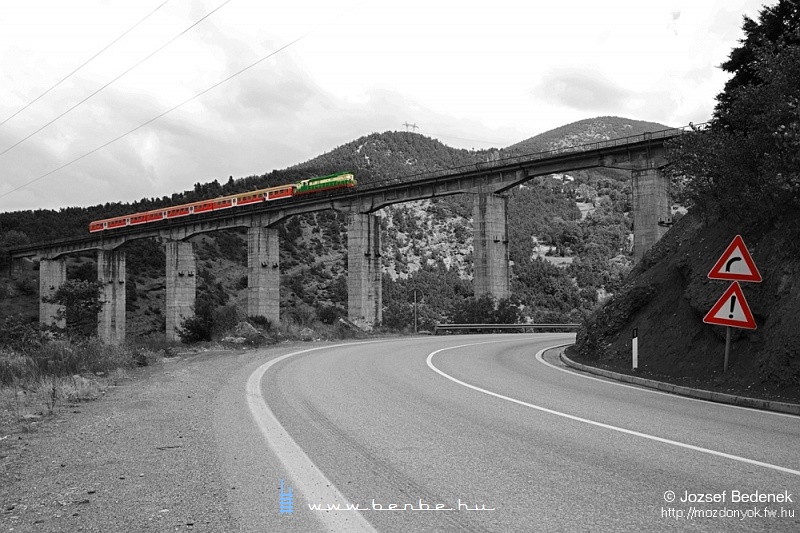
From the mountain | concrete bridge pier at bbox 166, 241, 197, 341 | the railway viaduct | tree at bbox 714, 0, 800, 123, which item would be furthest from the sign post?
the mountain

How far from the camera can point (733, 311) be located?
1030 centimetres

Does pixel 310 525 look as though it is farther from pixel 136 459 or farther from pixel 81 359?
pixel 81 359

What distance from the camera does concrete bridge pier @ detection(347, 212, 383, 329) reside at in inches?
1734

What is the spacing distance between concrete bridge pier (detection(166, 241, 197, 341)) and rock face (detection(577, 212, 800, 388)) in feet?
164

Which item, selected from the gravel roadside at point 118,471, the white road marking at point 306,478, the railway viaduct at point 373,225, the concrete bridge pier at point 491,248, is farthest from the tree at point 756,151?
the concrete bridge pier at point 491,248

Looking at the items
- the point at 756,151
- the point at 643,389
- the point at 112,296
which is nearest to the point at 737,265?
the point at 643,389

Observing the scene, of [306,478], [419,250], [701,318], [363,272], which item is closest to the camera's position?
[306,478]

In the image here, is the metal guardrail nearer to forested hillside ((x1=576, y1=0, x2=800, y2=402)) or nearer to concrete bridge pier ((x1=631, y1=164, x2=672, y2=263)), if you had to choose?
concrete bridge pier ((x1=631, y1=164, x2=672, y2=263))

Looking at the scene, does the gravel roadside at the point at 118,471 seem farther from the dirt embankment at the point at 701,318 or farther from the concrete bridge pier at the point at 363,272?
the concrete bridge pier at the point at 363,272

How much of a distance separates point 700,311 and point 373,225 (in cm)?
3550

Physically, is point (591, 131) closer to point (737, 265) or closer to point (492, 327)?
point (492, 327)

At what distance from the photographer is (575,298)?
61.2m

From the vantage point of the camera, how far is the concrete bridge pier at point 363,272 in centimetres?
4403

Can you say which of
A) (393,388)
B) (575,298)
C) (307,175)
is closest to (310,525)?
(393,388)
